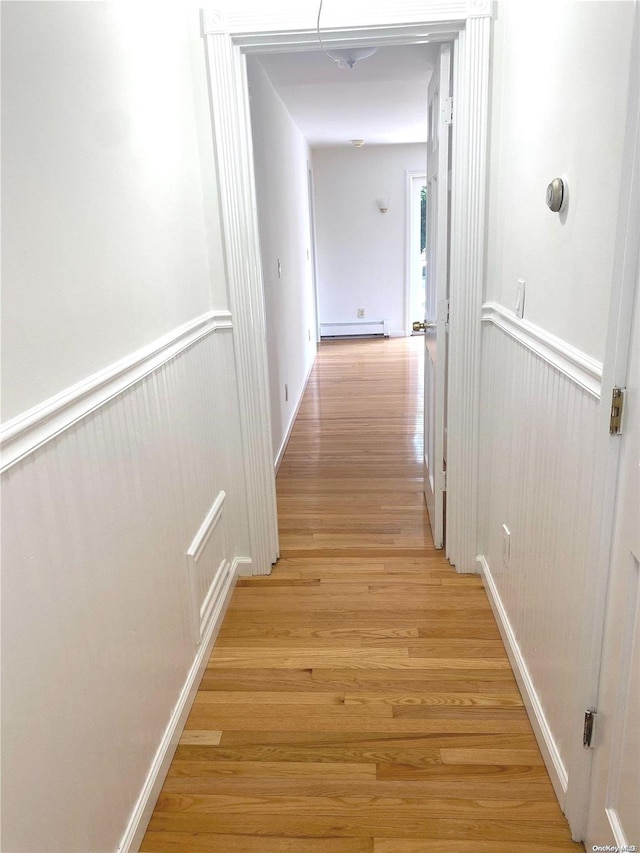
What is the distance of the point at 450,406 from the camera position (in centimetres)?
251

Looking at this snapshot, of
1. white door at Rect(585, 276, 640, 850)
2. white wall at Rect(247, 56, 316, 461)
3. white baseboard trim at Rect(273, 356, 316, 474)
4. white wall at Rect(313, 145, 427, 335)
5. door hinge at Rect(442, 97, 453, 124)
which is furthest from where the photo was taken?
white wall at Rect(313, 145, 427, 335)

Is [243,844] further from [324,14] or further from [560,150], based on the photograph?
[324,14]

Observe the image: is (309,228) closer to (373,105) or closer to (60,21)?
(373,105)

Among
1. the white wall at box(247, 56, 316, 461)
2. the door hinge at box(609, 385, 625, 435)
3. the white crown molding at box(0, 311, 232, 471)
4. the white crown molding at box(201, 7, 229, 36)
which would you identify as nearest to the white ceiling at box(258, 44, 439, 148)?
the white wall at box(247, 56, 316, 461)

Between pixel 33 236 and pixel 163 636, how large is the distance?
3.59 ft

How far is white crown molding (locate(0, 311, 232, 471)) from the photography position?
3.33ft

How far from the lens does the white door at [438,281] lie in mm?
2363

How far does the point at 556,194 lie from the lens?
4.83 feet

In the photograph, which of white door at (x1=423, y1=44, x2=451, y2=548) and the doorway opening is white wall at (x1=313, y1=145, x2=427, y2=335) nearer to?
the doorway opening

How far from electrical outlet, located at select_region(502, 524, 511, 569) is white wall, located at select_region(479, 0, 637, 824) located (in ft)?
0.06

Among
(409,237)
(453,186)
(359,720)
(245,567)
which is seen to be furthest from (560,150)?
(409,237)

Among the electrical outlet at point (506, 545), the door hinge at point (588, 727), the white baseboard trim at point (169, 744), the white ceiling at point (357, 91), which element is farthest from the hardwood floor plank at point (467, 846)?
the white ceiling at point (357, 91)

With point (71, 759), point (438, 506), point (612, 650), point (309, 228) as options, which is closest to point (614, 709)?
point (612, 650)

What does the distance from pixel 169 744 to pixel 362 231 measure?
678 centimetres
